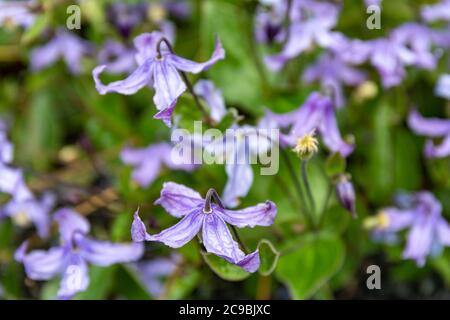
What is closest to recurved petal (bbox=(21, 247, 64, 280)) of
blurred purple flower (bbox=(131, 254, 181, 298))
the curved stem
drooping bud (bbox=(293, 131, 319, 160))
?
blurred purple flower (bbox=(131, 254, 181, 298))

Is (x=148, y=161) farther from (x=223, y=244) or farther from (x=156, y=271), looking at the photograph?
(x=223, y=244)

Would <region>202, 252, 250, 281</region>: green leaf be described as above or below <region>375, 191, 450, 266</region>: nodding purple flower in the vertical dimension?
below

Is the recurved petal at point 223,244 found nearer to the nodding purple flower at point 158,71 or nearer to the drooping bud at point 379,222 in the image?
the nodding purple flower at point 158,71

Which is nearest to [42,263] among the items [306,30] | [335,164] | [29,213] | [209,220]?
[29,213]

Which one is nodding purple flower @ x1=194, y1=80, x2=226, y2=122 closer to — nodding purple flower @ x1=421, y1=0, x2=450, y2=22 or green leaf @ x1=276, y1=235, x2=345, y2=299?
green leaf @ x1=276, y1=235, x2=345, y2=299

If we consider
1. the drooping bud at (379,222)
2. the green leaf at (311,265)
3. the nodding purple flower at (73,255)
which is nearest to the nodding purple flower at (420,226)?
the drooping bud at (379,222)
